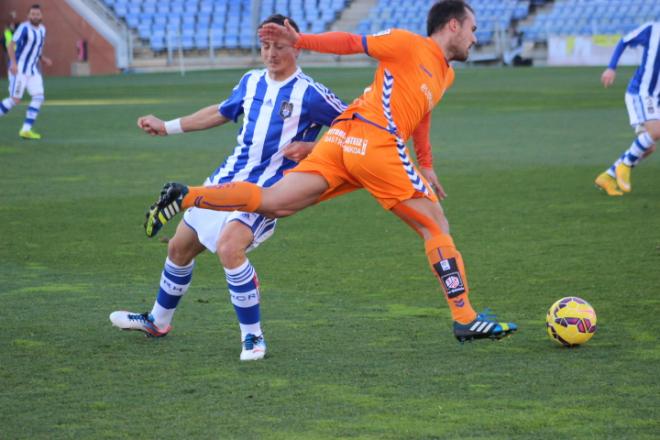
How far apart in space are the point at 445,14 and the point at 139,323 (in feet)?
7.65

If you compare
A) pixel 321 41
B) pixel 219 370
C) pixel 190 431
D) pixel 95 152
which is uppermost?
pixel 321 41

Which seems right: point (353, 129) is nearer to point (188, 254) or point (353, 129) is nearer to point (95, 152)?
point (188, 254)

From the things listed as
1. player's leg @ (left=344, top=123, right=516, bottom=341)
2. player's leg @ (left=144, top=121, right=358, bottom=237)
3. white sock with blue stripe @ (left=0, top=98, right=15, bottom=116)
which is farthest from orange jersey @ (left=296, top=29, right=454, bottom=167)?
white sock with blue stripe @ (left=0, top=98, right=15, bottom=116)

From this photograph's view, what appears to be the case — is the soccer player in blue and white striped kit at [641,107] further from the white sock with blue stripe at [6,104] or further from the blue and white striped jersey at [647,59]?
the white sock with blue stripe at [6,104]

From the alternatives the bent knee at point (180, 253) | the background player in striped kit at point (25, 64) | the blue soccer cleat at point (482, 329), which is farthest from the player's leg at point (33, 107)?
the blue soccer cleat at point (482, 329)

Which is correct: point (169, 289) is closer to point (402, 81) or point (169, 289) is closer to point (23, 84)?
point (402, 81)

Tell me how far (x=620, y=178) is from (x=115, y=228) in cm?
526

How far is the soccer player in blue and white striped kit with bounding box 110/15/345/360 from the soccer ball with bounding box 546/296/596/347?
1.49 meters

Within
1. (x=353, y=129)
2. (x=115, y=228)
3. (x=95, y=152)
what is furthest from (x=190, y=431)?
(x=95, y=152)

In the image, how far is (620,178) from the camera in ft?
38.5

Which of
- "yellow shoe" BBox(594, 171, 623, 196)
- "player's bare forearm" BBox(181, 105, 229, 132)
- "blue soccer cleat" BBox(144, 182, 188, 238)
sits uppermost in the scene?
"player's bare forearm" BBox(181, 105, 229, 132)

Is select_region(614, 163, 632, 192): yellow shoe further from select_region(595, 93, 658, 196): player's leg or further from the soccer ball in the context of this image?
the soccer ball

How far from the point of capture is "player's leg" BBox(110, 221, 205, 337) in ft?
19.5

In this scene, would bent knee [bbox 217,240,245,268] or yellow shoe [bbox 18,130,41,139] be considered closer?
bent knee [bbox 217,240,245,268]
